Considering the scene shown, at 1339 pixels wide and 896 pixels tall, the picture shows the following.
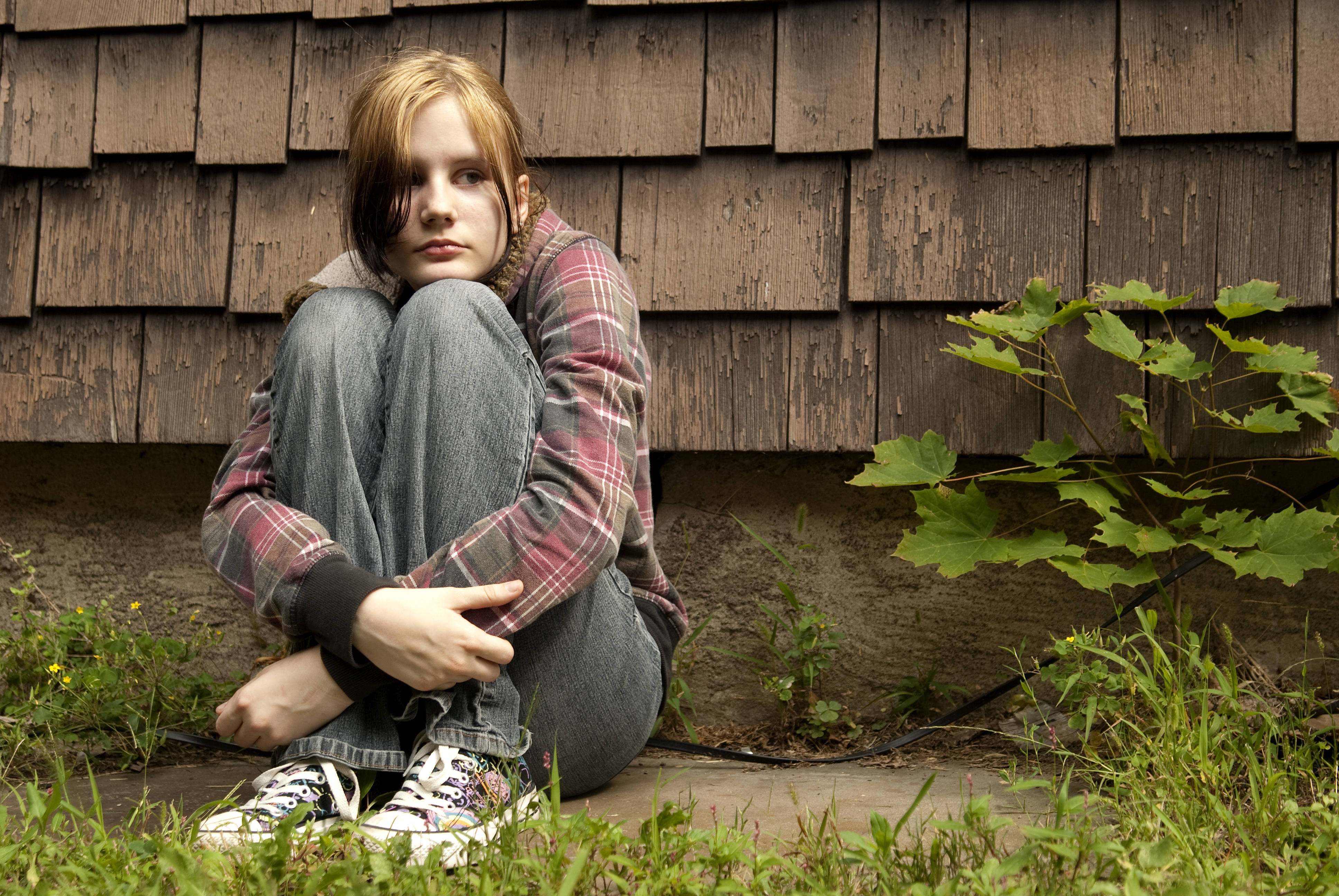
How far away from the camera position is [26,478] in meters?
2.19

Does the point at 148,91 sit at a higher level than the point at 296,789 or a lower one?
higher

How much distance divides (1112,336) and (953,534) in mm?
430

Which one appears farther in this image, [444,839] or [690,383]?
[690,383]

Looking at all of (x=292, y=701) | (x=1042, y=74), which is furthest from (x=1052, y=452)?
(x=292, y=701)

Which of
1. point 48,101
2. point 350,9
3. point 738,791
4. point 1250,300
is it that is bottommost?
point 738,791

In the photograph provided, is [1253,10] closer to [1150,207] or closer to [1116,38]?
[1116,38]

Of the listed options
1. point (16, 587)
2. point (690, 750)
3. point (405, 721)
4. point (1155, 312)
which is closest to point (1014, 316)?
point (1155, 312)

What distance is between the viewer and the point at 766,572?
6.64ft

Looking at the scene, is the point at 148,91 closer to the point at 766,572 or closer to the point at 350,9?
the point at 350,9

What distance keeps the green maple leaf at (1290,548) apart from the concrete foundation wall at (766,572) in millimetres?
305

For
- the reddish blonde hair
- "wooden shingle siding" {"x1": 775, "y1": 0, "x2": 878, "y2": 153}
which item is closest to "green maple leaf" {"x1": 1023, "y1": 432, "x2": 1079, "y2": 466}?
"wooden shingle siding" {"x1": 775, "y1": 0, "x2": 878, "y2": 153}

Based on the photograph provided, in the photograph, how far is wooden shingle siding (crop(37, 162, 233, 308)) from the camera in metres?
2.00

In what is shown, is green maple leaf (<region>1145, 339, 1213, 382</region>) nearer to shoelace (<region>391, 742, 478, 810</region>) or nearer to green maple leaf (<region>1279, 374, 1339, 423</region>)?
green maple leaf (<region>1279, 374, 1339, 423</region>)

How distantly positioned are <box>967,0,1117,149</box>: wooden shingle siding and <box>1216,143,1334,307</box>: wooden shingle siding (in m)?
0.24
